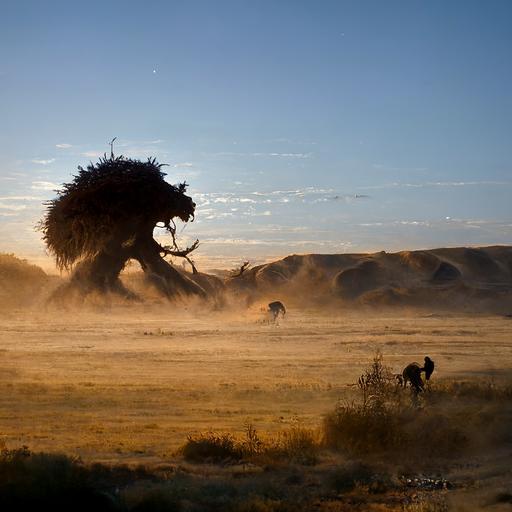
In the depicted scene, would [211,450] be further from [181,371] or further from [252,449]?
[181,371]

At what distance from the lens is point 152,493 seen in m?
11.0

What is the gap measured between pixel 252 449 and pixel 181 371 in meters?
14.1

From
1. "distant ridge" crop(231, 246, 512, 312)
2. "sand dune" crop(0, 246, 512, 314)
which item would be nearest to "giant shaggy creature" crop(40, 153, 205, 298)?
"sand dune" crop(0, 246, 512, 314)

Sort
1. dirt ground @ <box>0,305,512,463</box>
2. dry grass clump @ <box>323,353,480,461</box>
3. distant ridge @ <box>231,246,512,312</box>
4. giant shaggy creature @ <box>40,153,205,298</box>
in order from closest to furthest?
1. giant shaggy creature @ <box>40,153,205,298</box>
2. dry grass clump @ <box>323,353,480,461</box>
3. dirt ground @ <box>0,305,512,463</box>
4. distant ridge @ <box>231,246,512,312</box>

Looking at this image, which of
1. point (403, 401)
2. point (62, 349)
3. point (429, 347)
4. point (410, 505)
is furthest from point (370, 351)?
point (410, 505)

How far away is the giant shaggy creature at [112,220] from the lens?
12984mm

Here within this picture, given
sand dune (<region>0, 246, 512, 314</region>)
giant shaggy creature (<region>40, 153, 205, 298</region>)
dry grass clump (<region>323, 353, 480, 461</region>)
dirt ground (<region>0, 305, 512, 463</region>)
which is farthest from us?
sand dune (<region>0, 246, 512, 314</region>)

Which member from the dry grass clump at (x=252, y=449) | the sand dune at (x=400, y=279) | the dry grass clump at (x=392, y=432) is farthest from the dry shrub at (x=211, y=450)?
the sand dune at (x=400, y=279)

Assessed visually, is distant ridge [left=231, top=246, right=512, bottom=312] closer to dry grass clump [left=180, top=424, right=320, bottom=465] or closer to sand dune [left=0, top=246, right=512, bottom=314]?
sand dune [left=0, top=246, right=512, bottom=314]

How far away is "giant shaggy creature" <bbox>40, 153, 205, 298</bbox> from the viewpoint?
42.6ft

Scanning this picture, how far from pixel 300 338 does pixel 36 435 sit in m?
27.5

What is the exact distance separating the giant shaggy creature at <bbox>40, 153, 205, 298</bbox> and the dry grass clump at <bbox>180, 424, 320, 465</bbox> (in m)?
2.74

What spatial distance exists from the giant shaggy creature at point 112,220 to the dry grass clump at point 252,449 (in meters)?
2.74

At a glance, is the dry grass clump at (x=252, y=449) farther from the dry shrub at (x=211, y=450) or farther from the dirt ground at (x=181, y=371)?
the dirt ground at (x=181, y=371)
